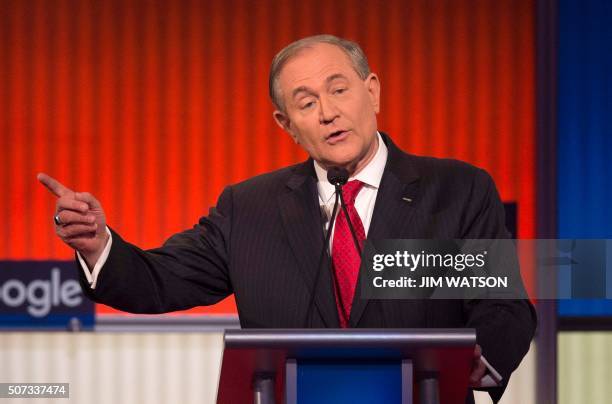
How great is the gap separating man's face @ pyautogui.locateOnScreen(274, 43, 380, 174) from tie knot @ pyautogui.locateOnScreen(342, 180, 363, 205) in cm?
5

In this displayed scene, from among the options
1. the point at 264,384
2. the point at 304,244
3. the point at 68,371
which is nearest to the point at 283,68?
the point at 304,244

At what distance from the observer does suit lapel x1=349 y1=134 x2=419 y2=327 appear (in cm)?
189

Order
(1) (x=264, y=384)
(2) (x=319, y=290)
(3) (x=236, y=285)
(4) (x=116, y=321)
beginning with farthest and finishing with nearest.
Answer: (4) (x=116, y=321), (3) (x=236, y=285), (2) (x=319, y=290), (1) (x=264, y=384)

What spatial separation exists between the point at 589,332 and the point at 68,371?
2039 millimetres

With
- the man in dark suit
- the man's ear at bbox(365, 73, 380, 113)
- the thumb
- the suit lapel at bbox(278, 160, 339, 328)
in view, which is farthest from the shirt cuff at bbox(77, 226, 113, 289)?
the man's ear at bbox(365, 73, 380, 113)

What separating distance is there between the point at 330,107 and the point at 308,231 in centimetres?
28

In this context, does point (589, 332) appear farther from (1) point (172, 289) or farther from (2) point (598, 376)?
(1) point (172, 289)

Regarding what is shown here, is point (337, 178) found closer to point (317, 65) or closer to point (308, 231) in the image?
point (308, 231)

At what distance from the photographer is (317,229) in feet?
6.32

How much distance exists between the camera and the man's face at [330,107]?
202cm

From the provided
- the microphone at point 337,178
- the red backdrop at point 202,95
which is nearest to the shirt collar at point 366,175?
the microphone at point 337,178

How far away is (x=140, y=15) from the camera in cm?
370

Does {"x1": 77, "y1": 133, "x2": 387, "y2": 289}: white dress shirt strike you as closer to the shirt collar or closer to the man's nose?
the shirt collar

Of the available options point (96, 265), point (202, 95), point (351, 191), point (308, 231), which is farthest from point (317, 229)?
point (202, 95)
